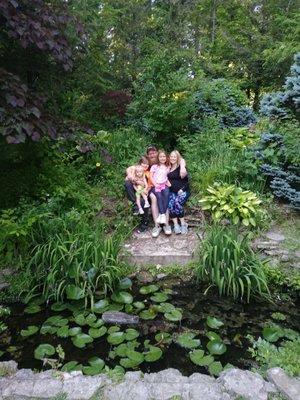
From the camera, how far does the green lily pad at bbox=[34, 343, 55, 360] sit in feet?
11.0

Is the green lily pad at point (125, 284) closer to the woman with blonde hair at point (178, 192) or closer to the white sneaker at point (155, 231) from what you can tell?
the white sneaker at point (155, 231)

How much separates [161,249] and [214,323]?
1.62m

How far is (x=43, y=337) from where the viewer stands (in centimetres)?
369

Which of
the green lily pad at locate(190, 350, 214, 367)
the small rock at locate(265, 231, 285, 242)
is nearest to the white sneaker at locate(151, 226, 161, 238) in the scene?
the small rock at locate(265, 231, 285, 242)

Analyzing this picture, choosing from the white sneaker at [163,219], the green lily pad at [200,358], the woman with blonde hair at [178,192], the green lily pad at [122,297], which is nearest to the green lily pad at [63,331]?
the green lily pad at [122,297]

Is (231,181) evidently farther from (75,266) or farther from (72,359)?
(72,359)

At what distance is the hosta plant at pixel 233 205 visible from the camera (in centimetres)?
538

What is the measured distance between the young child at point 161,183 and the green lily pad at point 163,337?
6.83 feet

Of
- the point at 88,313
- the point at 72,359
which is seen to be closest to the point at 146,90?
the point at 88,313

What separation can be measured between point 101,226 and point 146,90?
375cm

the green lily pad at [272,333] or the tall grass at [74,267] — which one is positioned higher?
the tall grass at [74,267]

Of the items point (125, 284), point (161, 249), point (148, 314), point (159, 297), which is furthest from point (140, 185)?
point (148, 314)

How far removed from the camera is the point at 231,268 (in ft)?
14.7

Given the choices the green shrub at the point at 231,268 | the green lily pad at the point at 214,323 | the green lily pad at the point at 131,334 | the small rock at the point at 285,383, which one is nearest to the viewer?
the small rock at the point at 285,383
